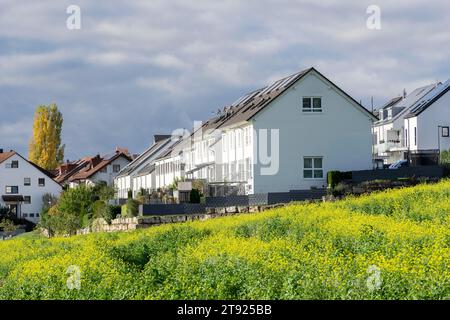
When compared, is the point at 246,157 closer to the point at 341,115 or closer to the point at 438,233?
the point at 341,115

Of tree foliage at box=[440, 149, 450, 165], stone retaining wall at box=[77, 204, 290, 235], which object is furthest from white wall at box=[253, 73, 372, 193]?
stone retaining wall at box=[77, 204, 290, 235]

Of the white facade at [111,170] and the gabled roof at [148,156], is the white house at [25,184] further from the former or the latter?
the gabled roof at [148,156]

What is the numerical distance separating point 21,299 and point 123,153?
105 m

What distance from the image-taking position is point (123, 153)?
406 ft

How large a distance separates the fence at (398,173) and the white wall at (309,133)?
3.91 m

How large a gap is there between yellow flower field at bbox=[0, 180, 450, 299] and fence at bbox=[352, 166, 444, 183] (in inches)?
962

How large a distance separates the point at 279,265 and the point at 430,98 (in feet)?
222

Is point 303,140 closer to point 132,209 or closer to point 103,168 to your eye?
point 132,209

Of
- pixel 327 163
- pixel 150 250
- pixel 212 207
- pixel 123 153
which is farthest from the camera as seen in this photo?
pixel 123 153

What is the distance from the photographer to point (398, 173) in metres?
57.6

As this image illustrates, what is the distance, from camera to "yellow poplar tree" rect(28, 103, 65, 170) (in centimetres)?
12438

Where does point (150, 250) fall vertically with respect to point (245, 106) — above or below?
below
